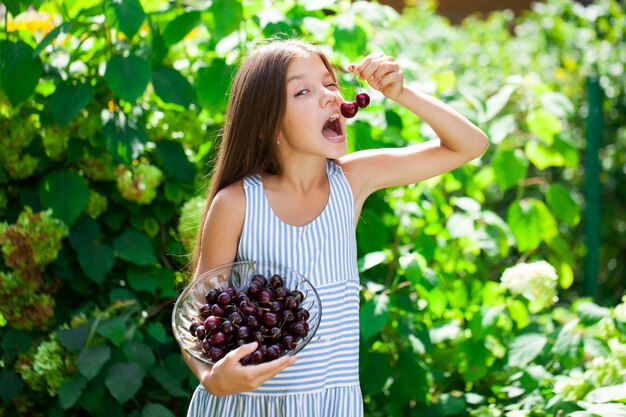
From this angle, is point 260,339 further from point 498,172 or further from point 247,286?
point 498,172

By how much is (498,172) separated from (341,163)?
1.30m

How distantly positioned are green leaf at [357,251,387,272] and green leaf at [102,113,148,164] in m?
0.79

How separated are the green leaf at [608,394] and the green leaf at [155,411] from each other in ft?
4.04

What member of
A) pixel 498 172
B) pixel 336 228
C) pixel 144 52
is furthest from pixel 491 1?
pixel 336 228

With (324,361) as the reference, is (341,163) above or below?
above

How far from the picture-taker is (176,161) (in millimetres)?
2973

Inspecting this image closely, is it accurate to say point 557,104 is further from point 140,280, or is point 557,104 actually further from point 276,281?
point 276,281

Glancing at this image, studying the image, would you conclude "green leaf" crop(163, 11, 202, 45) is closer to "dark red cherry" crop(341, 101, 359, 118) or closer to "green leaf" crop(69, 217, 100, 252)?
"green leaf" crop(69, 217, 100, 252)

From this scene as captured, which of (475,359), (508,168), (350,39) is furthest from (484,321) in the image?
(350,39)

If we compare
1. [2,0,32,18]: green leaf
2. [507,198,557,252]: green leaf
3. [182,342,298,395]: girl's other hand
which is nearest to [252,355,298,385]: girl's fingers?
[182,342,298,395]: girl's other hand

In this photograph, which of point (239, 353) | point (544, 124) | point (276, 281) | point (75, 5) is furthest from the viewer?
point (544, 124)

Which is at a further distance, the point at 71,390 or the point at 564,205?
the point at 564,205

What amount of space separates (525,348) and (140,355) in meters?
1.23

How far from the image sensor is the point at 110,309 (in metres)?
2.78
